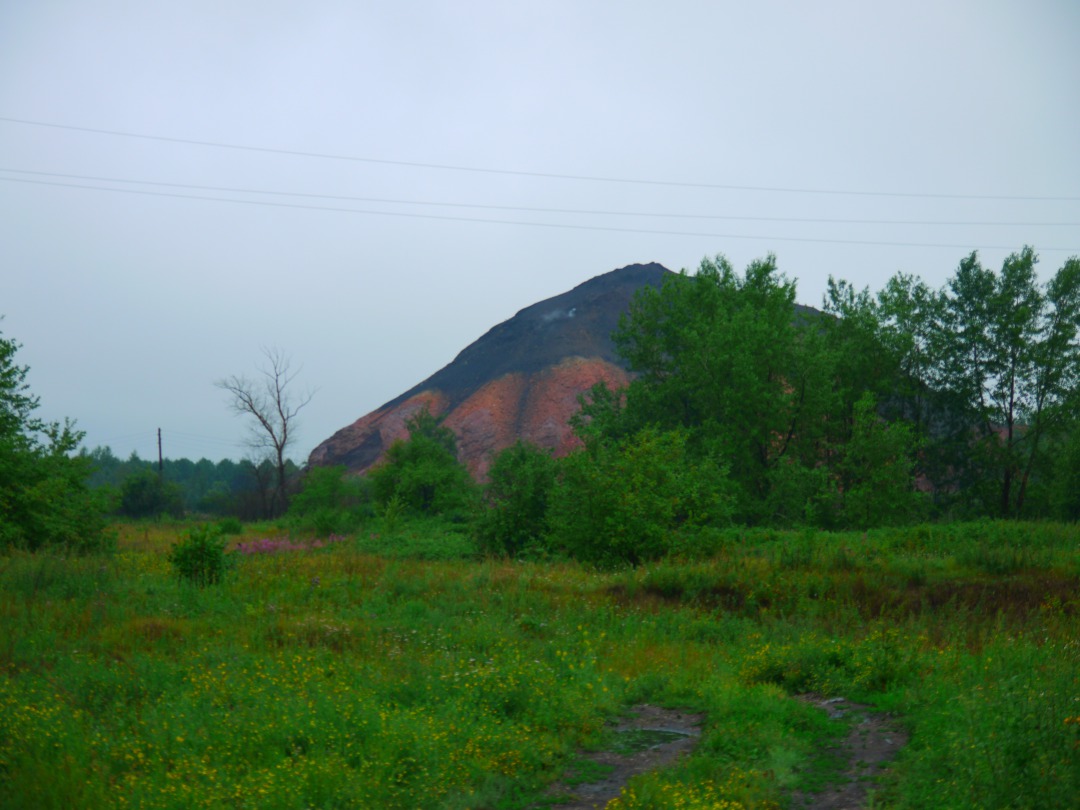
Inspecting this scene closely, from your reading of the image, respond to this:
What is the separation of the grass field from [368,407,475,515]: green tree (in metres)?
22.5

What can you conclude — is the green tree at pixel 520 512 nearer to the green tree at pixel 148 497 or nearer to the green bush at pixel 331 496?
the green bush at pixel 331 496

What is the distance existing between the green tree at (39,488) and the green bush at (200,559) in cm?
496

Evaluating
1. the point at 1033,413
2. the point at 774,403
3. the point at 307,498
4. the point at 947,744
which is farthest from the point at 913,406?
the point at 947,744

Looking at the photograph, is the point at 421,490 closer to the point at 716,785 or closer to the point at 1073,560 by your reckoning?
the point at 1073,560

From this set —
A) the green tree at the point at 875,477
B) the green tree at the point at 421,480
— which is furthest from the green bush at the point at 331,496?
the green tree at the point at 875,477

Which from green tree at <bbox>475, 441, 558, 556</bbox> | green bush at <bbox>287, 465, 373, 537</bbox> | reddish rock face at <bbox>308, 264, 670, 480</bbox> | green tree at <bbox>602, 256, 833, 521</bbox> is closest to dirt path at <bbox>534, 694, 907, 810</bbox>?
green tree at <bbox>475, 441, 558, 556</bbox>

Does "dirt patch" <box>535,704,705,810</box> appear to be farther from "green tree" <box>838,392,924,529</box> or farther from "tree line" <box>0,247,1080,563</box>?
"green tree" <box>838,392,924,529</box>

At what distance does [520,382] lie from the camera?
67.8 metres

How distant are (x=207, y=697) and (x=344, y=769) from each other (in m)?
2.52

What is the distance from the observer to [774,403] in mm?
31859

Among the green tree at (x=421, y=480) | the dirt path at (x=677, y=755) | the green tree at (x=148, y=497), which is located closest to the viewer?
the dirt path at (x=677, y=755)

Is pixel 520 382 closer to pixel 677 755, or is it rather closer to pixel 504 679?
pixel 504 679

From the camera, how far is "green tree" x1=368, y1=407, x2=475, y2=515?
39406mm

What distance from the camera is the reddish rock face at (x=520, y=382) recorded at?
62531 millimetres
